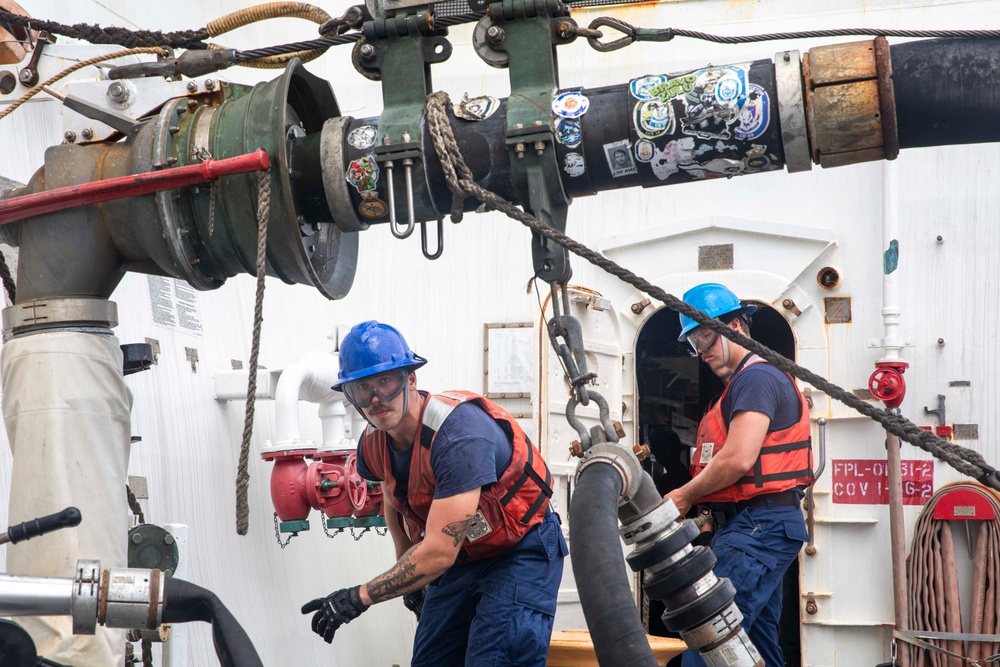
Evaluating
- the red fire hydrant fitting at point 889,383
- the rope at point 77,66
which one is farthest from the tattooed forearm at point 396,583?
the red fire hydrant fitting at point 889,383

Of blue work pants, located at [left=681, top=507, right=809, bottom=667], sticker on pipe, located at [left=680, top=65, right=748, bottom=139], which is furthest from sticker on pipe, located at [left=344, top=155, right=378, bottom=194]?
blue work pants, located at [left=681, top=507, right=809, bottom=667]

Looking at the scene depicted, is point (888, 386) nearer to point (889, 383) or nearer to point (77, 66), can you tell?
point (889, 383)

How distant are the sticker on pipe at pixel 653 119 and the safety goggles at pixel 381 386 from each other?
3.96 feet

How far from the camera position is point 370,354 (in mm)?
3404

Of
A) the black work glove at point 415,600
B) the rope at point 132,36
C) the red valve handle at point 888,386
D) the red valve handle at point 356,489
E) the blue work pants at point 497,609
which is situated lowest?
the black work glove at point 415,600

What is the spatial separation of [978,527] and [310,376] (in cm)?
369

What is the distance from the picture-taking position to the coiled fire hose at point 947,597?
5398 mm

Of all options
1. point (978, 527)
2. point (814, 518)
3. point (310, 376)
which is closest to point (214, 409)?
point (310, 376)

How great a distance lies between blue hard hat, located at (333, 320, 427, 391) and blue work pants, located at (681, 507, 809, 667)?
1512mm

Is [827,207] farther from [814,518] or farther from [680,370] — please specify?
[680,370]

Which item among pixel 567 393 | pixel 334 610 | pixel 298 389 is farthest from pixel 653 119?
pixel 567 393

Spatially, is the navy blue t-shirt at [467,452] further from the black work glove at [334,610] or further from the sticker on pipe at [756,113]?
the sticker on pipe at [756,113]

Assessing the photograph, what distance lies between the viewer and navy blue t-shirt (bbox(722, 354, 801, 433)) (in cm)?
406

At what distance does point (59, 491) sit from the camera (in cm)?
280
